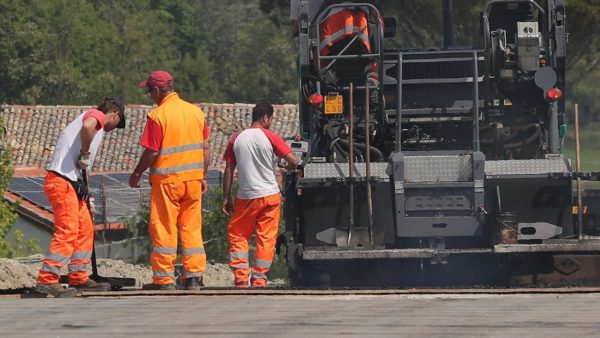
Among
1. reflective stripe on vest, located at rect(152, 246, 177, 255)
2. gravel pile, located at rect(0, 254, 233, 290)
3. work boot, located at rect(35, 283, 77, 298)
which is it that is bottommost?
gravel pile, located at rect(0, 254, 233, 290)

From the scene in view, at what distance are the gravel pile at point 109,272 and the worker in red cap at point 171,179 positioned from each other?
25.8ft

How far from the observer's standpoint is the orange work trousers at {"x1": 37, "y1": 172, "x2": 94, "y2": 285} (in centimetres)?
1095

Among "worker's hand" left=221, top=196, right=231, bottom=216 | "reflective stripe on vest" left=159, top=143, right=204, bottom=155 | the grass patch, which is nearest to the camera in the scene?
"reflective stripe on vest" left=159, top=143, right=204, bottom=155

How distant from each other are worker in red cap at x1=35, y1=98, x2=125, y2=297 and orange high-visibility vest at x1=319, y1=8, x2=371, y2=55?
360 cm

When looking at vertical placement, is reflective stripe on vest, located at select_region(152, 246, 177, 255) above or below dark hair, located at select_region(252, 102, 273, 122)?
below

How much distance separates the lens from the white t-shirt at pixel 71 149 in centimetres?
1114

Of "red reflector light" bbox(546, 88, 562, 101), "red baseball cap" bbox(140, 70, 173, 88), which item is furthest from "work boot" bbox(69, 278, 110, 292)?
"red reflector light" bbox(546, 88, 562, 101)

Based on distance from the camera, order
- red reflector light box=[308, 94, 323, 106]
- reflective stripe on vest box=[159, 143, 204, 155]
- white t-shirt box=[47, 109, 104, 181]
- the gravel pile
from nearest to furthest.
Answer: white t-shirt box=[47, 109, 104, 181]
reflective stripe on vest box=[159, 143, 204, 155]
red reflector light box=[308, 94, 323, 106]
the gravel pile

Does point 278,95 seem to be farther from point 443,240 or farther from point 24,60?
point 443,240

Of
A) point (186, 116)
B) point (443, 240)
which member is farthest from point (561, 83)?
point (186, 116)

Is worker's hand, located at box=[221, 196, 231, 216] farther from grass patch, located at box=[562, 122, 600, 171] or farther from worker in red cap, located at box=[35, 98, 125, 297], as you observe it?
grass patch, located at box=[562, 122, 600, 171]

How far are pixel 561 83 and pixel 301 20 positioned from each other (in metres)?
2.42

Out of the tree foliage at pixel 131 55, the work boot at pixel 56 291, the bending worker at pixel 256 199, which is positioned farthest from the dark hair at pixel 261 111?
the tree foliage at pixel 131 55

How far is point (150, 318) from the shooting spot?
893 centimetres
